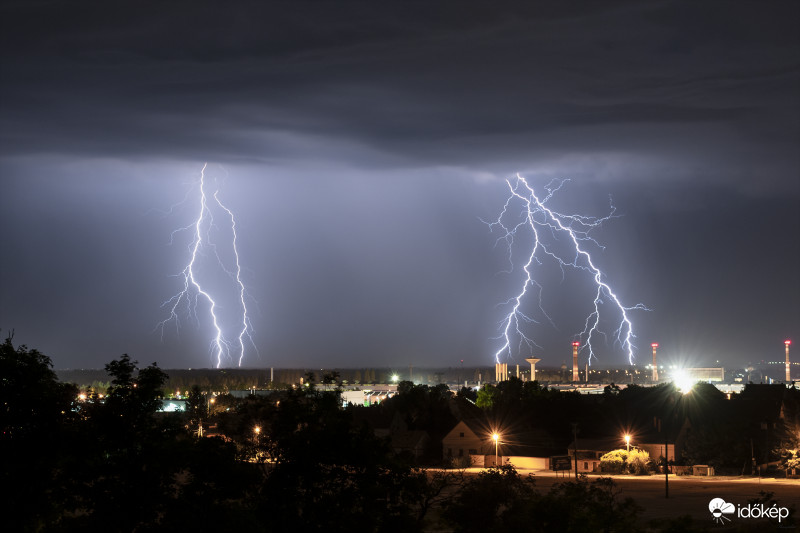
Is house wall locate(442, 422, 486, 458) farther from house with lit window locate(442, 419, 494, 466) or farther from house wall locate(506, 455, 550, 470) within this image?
house wall locate(506, 455, 550, 470)

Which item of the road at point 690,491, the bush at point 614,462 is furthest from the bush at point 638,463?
the road at point 690,491

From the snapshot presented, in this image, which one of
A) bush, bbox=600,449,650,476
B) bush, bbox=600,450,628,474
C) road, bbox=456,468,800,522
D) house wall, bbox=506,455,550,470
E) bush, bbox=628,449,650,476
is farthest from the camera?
house wall, bbox=506,455,550,470

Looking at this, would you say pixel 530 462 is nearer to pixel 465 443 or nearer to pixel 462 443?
pixel 465 443

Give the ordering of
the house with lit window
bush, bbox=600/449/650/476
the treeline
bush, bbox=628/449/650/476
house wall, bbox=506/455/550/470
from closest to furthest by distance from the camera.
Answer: the treeline, bush, bbox=628/449/650/476, bush, bbox=600/449/650/476, house wall, bbox=506/455/550/470, the house with lit window

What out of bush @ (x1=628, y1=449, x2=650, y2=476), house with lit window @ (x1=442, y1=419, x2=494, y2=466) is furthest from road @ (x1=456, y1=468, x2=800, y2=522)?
house with lit window @ (x1=442, y1=419, x2=494, y2=466)

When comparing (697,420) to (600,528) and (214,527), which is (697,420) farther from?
(214,527)

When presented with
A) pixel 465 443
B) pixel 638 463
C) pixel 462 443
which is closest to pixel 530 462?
pixel 465 443

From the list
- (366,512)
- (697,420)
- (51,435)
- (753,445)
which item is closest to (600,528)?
(366,512)

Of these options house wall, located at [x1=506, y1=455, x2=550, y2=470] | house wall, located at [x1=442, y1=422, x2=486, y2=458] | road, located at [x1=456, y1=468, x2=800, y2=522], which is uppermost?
house wall, located at [x1=442, y1=422, x2=486, y2=458]

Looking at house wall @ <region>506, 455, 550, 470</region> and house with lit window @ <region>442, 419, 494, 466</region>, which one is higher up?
house with lit window @ <region>442, 419, 494, 466</region>

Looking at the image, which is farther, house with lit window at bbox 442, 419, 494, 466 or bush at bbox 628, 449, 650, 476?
house with lit window at bbox 442, 419, 494, 466

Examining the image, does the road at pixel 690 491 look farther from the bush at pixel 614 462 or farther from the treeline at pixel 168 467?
the treeline at pixel 168 467
